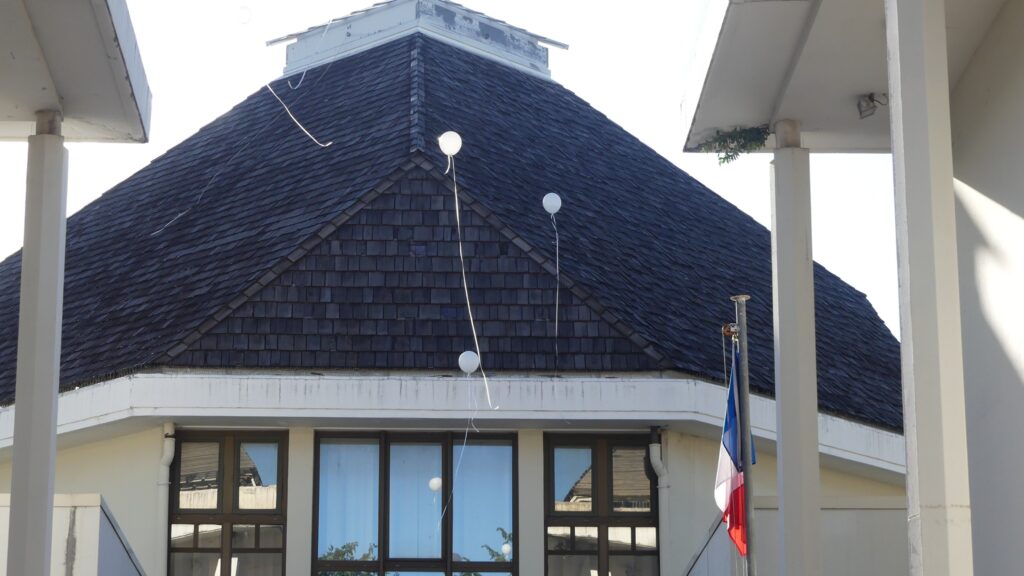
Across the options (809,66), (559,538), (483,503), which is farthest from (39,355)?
(559,538)

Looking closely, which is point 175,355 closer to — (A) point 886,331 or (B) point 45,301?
(B) point 45,301

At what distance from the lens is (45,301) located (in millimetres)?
9750

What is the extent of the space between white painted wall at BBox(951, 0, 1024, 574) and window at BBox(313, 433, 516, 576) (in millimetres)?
7071

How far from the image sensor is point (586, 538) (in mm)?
14773


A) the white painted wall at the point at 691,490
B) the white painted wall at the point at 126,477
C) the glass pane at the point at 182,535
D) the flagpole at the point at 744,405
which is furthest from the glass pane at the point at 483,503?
the flagpole at the point at 744,405

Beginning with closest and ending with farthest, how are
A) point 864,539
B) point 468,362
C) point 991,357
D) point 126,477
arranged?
point 991,357 → point 864,539 → point 468,362 → point 126,477

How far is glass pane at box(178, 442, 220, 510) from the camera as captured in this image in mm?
14641

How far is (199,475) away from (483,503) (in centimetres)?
279

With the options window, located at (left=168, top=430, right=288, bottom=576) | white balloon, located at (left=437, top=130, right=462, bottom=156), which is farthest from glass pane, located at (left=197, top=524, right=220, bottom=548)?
white balloon, located at (left=437, top=130, right=462, bottom=156)

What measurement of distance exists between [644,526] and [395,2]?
955 cm

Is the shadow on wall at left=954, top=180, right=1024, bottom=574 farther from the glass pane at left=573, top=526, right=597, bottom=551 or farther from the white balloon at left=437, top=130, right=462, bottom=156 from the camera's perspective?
the glass pane at left=573, top=526, right=597, bottom=551

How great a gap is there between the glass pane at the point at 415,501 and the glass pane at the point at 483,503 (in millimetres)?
195

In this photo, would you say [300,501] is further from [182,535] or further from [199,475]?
[182,535]

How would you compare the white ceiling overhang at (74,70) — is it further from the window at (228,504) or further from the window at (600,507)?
the window at (600,507)
